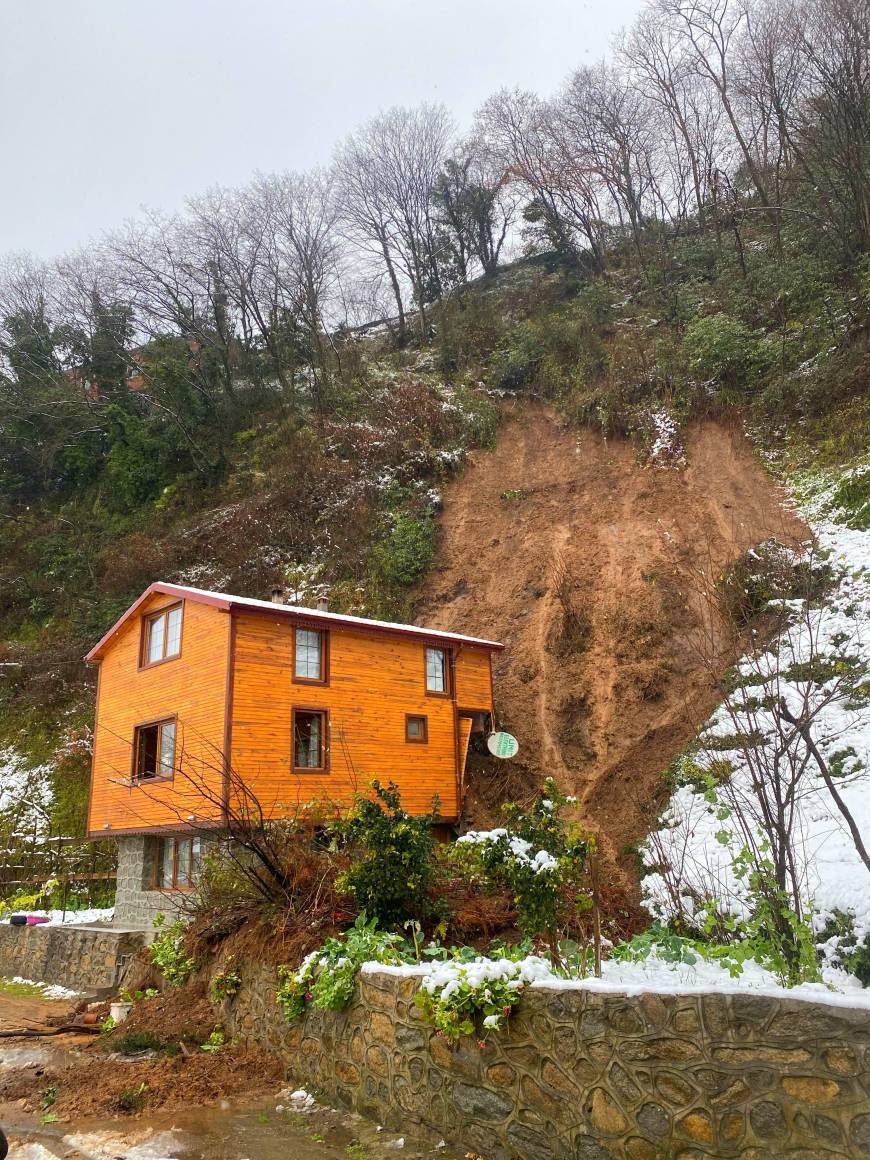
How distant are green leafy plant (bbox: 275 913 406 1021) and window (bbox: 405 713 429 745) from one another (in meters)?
9.53

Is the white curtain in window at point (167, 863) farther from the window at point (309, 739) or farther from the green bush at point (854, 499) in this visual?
the green bush at point (854, 499)

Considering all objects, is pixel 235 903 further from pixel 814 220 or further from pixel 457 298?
pixel 457 298

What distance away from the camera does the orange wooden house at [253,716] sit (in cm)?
1456

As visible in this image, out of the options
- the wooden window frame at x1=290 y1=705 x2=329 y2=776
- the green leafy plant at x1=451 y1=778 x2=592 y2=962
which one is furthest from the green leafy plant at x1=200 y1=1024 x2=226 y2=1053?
the wooden window frame at x1=290 y1=705 x2=329 y2=776

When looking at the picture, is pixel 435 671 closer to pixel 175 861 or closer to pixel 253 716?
pixel 253 716

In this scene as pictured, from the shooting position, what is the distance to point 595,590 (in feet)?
67.6

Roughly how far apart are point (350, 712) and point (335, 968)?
9.52 meters

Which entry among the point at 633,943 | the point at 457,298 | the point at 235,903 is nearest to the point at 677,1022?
the point at 633,943

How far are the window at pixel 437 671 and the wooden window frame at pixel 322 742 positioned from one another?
303 centimetres

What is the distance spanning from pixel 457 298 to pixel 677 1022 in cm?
3753

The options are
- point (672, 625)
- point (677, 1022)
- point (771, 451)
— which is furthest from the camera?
point (771, 451)

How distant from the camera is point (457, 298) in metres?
38.0

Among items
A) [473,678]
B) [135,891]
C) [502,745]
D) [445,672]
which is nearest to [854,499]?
[473,678]

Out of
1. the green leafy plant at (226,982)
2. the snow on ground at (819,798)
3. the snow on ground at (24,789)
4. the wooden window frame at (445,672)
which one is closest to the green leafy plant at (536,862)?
the snow on ground at (819,798)
